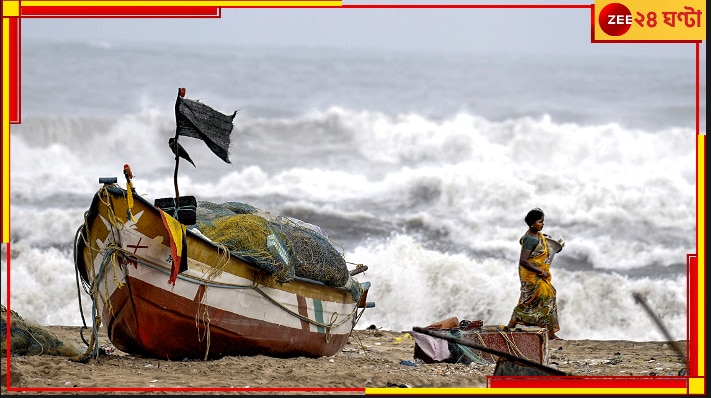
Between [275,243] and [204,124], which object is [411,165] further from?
[204,124]

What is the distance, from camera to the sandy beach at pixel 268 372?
7941 millimetres

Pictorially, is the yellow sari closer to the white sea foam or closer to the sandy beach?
the sandy beach

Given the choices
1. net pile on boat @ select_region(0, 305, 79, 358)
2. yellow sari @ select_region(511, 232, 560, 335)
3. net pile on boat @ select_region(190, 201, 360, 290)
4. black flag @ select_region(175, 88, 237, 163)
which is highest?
black flag @ select_region(175, 88, 237, 163)

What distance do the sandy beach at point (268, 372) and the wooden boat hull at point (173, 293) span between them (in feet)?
0.58

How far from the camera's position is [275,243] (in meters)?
9.20

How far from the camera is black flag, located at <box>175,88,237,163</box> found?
8523 mm

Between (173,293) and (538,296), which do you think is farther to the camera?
(538,296)

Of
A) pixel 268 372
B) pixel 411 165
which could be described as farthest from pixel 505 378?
pixel 411 165

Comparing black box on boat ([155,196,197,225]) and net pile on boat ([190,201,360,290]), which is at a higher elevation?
black box on boat ([155,196,197,225])

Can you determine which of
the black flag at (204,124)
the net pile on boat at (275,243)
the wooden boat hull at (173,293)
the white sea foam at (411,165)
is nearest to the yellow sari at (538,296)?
the net pile on boat at (275,243)

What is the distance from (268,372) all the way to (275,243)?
109 cm

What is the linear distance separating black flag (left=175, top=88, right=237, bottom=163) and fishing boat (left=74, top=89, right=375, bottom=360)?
0.02 m

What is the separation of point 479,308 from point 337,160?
33.2ft

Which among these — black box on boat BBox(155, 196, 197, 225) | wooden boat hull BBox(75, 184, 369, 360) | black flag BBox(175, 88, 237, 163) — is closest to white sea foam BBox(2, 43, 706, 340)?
wooden boat hull BBox(75, 184, 369, 360)
